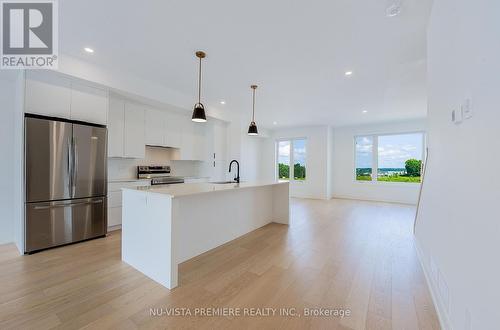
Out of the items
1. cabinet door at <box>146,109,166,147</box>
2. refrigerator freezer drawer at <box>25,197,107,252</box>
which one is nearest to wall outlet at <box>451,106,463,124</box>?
refrigerator freezer drawer at <box>25,197,107,252</box>

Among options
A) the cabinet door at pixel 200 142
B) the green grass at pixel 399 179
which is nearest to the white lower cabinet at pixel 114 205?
the cabinet door at pixel 200 142

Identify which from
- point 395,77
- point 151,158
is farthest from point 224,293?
point 395,77

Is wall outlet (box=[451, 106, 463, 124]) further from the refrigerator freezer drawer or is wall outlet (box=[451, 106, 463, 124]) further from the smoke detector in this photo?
the refrigerator freezer drawer

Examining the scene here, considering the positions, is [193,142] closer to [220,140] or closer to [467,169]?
[220,140]

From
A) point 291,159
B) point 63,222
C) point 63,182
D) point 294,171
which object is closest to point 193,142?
point 63,182

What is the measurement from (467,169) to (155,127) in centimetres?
486

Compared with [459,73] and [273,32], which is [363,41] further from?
[459,73]

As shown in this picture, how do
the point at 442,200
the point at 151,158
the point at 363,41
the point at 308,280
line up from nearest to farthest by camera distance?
the point at 442,200, the point at 308,280, the point at 363,41, the point at 151,158

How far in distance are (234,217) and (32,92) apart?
327cm

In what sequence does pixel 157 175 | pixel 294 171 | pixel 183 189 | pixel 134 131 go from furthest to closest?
1. pixel 294 171
2. pixel 157 175
3. pixel 134 131
4. pixel 183 189

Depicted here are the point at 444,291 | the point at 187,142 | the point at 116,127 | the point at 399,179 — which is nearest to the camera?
the point at 444,291

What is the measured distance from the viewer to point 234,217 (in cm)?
336

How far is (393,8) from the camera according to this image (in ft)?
6.47

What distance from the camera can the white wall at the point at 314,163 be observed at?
7578 millimetres
